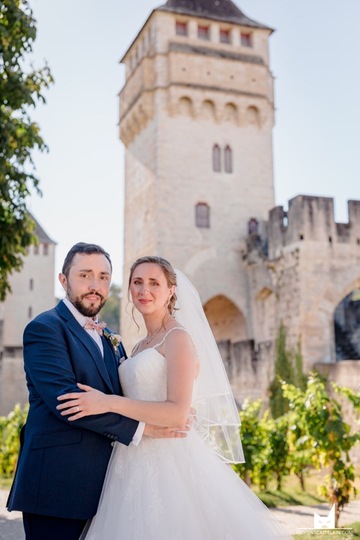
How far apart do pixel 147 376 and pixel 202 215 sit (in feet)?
76.4

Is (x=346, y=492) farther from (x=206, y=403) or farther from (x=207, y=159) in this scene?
(x=207, y=159)

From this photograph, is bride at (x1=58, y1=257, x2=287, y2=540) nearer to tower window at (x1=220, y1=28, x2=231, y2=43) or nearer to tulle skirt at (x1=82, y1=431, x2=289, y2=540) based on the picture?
tulle skirt at (x1=82, y1=431, x2=289, y2=540)

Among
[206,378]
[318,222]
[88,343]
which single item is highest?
[318,222]

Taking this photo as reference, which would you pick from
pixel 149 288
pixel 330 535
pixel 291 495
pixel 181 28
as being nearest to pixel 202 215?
pixel 181 28

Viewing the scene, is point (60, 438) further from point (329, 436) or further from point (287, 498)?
point (287, 498)

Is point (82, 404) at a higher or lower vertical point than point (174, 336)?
lower

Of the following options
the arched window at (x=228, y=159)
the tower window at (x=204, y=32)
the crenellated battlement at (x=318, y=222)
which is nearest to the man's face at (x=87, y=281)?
the crenellated battlement at (x=318, y=222)

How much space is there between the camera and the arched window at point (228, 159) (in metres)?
27.2

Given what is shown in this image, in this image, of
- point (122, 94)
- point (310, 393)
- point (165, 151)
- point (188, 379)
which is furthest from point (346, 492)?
point (122, 94)

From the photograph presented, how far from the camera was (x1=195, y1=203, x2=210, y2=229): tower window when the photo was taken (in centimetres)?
2620

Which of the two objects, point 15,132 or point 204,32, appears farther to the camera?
point 204,32

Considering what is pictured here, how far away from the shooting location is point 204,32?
2762cm

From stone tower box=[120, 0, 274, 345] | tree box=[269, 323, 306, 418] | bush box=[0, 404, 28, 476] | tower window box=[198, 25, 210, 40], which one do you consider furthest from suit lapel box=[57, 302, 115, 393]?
tower window box=[198, 25, 210, 40]

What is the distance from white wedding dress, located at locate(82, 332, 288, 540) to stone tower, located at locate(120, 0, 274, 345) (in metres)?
21.8
